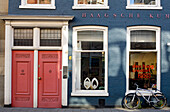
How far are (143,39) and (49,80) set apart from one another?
4251 mm

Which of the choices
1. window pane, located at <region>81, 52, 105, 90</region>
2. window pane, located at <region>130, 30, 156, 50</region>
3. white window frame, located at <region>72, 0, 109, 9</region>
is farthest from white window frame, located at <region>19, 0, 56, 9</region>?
window pane, located at <region>130, 30, 156, 50</region>

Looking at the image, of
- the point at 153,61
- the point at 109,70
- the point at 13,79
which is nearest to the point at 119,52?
the point at 109,70

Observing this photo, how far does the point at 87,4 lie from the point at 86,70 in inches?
109

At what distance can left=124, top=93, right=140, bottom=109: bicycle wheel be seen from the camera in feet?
32.3

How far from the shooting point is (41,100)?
10.2 m

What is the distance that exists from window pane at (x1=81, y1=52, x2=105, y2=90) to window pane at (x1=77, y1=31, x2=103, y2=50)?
0.26 metres

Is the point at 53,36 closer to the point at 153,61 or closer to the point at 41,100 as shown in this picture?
the point at 41,100

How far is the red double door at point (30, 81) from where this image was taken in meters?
10.2

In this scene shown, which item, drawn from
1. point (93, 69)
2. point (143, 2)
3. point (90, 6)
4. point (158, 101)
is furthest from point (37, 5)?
point (158, 101)

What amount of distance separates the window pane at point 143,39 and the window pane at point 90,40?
133cm

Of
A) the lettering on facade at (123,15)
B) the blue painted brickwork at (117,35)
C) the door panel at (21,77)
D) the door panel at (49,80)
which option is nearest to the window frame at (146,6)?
the blue painted brickwork at (117,35)

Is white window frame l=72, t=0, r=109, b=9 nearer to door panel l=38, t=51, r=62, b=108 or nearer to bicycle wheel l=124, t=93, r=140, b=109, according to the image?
door panel l=38, t=51, r=62, b=108

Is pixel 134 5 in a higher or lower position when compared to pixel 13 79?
higher

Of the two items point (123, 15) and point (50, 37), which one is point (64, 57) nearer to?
point (50, 37)
